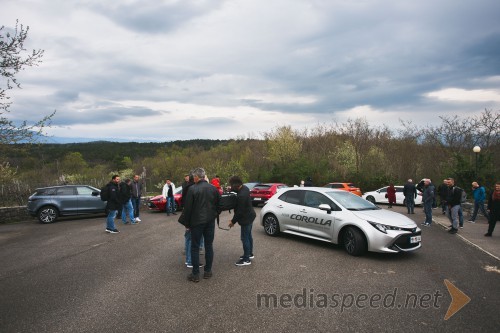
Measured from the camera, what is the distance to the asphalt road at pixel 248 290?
4.10 m

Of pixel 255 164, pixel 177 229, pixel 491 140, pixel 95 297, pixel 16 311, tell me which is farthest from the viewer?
pixel 255 164

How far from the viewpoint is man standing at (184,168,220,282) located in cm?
570

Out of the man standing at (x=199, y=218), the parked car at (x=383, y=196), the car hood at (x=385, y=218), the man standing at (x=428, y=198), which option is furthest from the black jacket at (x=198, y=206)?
the parked car at (x=383, y=196)

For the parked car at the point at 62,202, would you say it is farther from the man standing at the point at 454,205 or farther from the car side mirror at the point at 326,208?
the man standing at the point at 454,205

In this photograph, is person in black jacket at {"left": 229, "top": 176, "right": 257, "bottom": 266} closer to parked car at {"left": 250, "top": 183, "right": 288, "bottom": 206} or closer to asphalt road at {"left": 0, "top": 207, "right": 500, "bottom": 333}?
asphalt road at {"left": 0, "top": 207, "right": 500, "bottom": 333}

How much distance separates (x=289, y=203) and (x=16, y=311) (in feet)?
21.5

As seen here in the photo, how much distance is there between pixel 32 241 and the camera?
9.98 meters

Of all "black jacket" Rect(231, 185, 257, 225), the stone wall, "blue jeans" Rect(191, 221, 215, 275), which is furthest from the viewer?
the stone wall

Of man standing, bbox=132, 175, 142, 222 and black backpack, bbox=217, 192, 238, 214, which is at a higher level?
black backpack, bbox=217, 192, 238, 214

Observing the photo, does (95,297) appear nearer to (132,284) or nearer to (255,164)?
(132,284)

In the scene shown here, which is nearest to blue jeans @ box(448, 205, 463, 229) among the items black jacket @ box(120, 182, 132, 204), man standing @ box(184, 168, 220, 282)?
man standing @ box(184, 168, 220, 282)

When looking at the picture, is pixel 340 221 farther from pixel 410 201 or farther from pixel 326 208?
pixel 410 201

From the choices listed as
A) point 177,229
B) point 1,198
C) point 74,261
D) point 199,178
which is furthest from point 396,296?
point 1,198

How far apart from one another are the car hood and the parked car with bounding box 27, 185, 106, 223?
12242 mm
